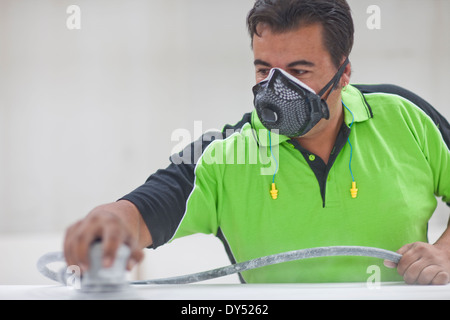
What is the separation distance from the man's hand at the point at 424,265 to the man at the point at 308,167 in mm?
92

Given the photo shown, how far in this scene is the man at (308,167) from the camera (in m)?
0.91

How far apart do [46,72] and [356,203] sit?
164 cm

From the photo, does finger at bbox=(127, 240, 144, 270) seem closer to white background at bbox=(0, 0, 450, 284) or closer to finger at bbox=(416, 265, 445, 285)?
finger at bbox=(416, 265, 445, 285)

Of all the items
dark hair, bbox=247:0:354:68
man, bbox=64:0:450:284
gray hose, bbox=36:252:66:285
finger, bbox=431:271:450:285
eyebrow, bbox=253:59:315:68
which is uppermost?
dark hair, bbox=247:0:354:68

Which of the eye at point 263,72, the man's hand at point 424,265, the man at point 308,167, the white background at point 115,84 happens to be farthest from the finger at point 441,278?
the white background at point 115,84

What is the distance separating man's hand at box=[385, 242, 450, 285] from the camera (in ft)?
2.49

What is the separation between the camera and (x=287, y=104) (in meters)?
0.90

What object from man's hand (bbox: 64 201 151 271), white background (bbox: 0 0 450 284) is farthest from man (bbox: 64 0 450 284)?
white background (bbox: 0 0 450 284)

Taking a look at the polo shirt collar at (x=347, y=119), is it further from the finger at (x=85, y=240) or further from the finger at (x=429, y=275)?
the finger at (x=85, y=240)

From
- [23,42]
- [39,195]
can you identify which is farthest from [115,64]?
[39,195]

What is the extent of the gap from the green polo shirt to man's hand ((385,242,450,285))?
124mm

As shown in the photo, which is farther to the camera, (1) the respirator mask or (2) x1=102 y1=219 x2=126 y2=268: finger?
(1) the respirator mask
